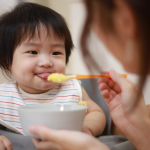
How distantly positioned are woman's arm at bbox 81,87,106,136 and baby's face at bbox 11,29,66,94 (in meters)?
0.21

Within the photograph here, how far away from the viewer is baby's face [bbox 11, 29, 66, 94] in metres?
0.75

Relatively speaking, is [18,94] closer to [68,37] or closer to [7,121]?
[7,121]

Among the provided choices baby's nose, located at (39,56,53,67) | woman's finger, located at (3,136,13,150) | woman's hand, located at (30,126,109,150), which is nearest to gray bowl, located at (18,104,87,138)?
woman's hand, located at (30,126,109,150)

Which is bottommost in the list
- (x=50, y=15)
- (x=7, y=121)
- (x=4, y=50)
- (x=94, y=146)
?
(x=7, y=121)

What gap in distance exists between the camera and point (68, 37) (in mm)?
873

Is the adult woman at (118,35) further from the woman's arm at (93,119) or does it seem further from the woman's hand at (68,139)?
the woman's arm at (93,119)

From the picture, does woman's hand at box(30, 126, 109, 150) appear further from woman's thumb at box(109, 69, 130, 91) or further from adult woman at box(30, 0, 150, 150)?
woman's thumb at box(109, 69, 130, 91)

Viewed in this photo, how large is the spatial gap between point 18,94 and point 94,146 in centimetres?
53

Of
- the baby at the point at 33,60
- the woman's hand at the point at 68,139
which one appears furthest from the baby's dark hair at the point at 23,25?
the woman's hand at the point at 68,139

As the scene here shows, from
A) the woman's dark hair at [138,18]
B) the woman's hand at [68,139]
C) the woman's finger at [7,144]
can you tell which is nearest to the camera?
the woman's dark hair at [138,18]

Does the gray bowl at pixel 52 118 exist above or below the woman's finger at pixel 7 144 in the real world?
above

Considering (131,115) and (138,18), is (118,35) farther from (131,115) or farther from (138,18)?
(131,115)

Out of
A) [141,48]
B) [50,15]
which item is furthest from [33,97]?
[141,48]

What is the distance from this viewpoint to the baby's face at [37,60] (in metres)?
0.75
